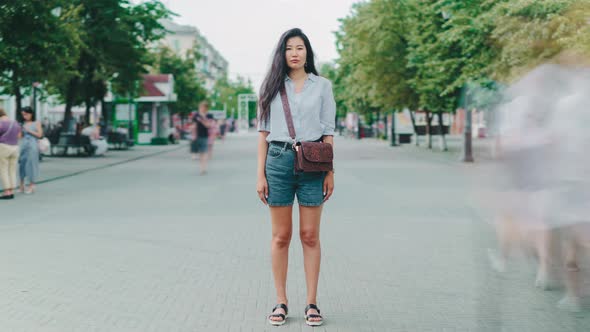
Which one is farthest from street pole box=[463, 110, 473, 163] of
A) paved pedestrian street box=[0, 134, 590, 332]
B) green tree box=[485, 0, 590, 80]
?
paved pedestrian street box=[0, 134, 590, 332]

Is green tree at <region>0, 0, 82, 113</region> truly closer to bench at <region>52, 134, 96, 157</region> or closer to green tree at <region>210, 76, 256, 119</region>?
bench at <region>52, 134, 96, 157</region>

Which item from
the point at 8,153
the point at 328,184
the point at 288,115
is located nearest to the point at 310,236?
the point at 328,184

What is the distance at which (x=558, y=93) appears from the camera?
189 inches

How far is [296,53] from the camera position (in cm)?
502

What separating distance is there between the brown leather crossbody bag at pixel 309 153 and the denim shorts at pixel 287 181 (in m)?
0.09

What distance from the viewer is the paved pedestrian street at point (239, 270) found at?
534cm

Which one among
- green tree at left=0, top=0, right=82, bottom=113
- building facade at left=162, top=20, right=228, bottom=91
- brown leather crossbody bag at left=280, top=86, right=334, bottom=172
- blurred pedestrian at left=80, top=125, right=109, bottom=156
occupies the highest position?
building facade at left=162, top=20, right=228, bottom=91

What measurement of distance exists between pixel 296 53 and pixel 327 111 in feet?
1.42

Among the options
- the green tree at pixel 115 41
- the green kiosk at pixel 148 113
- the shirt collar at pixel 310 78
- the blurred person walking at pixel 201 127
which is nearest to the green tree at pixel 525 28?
the blurred person walking at pixel 201 127

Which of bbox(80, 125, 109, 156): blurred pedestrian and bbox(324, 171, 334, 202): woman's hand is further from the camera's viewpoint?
bbox(80, 125, 109, 156): blurred pedestrian

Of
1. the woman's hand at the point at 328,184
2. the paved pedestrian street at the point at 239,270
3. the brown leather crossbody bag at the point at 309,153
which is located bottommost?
the paved pedestrian street at the point at 239,270

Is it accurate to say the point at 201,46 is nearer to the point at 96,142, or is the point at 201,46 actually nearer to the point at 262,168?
the point at 96,142

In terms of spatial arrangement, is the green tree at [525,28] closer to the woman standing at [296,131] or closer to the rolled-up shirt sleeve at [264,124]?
the woman standing at [296,131]

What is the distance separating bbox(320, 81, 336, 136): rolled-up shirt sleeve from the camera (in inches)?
198
